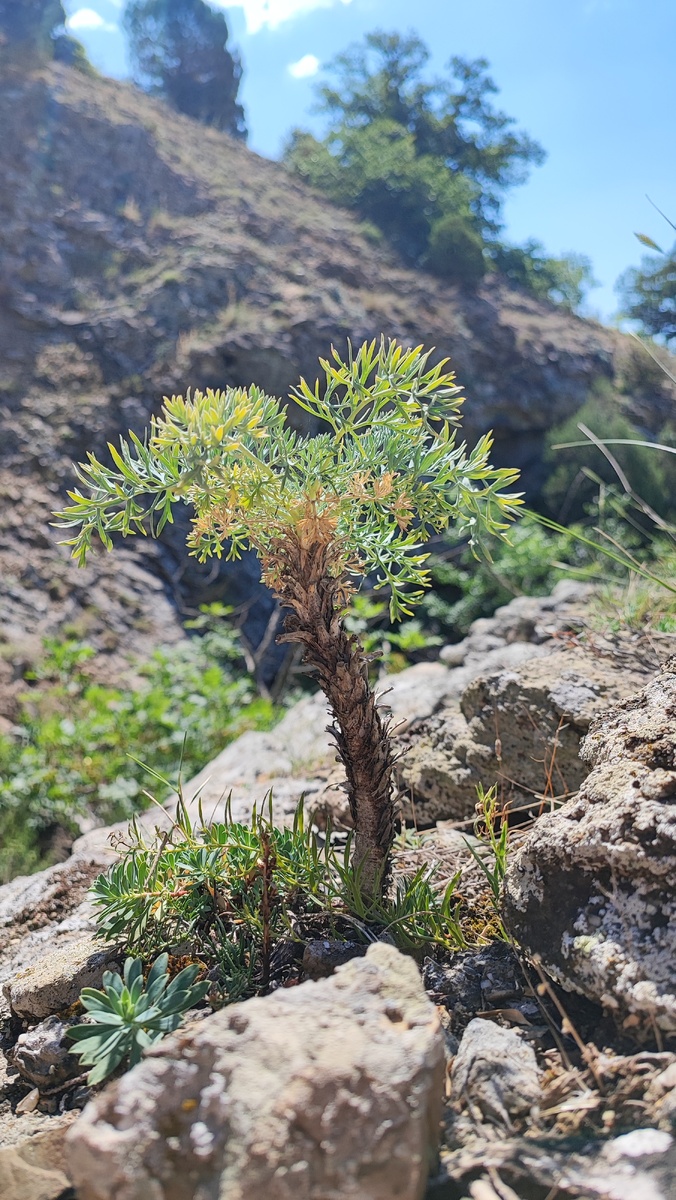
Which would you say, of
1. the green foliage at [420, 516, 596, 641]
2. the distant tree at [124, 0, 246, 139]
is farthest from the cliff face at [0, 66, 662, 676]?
the distant tree at [124, 0, 246, 139]

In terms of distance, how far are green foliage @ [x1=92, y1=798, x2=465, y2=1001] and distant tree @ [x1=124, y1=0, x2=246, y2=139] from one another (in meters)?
20.0

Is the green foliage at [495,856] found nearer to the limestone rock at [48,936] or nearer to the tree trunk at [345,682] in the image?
the tree trunk at [345,682]

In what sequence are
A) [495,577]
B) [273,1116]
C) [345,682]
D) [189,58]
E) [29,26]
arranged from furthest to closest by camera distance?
1. [189,58]
2. [29,26]
3. [495,577]
4. [345,682]
5. [273,1116]

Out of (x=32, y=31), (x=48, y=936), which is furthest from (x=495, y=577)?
(x=32, y=31)

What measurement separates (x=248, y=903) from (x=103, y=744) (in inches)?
132

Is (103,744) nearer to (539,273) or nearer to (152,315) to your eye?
(152,315)

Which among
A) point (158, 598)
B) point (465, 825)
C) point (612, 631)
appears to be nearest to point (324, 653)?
point (465, 825)

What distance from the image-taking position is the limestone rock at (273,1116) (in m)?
0.79

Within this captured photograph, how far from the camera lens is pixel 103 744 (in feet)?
14.9

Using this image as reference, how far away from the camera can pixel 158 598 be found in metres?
7.11

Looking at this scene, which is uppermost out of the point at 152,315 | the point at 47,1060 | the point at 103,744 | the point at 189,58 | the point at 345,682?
the point at 189,58

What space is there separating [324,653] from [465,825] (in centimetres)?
89

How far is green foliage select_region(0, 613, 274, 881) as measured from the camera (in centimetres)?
415

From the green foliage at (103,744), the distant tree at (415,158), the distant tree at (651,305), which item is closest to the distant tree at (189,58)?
the distant tree at (415,158)
